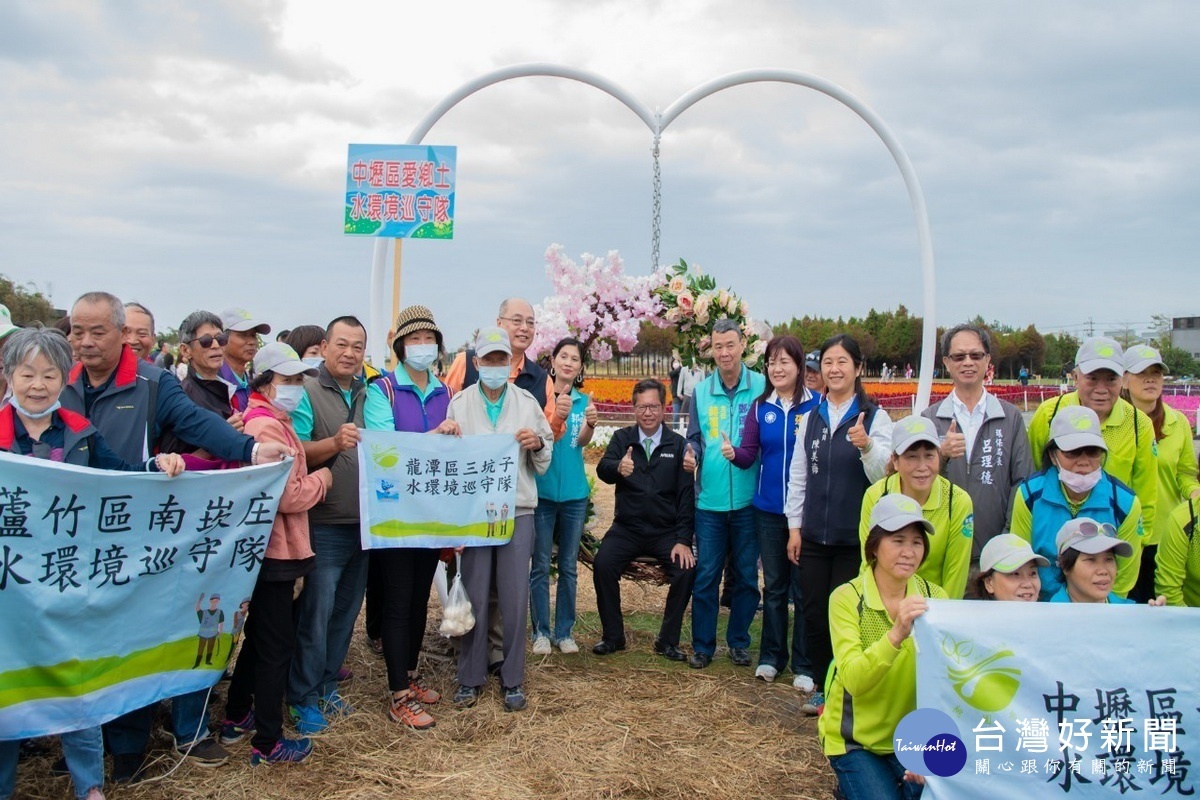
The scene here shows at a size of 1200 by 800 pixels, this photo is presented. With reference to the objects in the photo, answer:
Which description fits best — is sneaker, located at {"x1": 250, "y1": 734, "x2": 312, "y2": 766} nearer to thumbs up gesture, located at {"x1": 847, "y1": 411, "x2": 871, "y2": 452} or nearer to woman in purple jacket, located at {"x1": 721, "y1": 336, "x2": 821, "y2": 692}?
woman in purple jacket, located at {"x1": 721, "y1": 336, "x2": 821, "y2": 692}

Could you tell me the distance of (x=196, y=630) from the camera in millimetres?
4250

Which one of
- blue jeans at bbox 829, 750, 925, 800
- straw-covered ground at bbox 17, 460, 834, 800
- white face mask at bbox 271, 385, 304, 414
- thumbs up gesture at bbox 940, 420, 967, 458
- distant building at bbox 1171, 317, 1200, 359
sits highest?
distant building at bbox 1171, 317, 1200, 359

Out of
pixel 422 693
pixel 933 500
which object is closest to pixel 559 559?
pixel 422 693

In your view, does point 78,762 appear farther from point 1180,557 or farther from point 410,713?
point 1180,557

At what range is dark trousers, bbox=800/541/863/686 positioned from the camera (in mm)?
5105

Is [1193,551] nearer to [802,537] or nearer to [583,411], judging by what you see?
[802,537]

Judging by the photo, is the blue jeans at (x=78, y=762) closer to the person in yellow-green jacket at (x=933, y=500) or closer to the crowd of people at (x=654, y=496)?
the crowd of people at (x=654, y=496)

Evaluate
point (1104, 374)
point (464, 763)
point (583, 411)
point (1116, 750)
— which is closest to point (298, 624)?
point (464, 763)

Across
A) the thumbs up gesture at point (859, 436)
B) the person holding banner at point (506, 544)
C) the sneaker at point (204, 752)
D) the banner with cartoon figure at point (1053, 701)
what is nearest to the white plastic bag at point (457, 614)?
the person holding banner at point (506, 544)

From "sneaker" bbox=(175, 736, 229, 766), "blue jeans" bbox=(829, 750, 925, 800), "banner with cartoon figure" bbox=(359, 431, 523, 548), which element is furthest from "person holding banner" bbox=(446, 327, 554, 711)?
"blue jeans" bbox=(829, 750, 925, 800)

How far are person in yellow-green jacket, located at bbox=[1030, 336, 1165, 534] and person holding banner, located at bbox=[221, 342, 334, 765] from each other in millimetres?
4145

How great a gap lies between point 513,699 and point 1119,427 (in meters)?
3.80

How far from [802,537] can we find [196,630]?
3413 millimetres

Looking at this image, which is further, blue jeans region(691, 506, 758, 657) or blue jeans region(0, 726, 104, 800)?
blue jeans region(691, 506, 758, 657)
